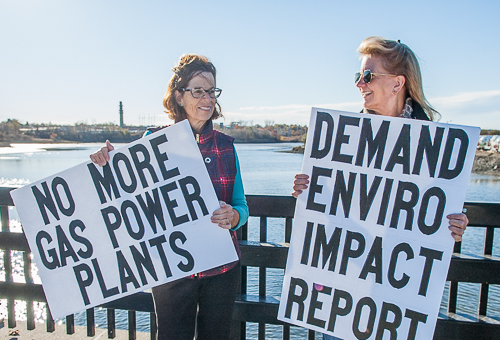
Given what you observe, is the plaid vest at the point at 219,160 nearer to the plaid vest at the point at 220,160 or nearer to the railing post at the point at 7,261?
the plaid vest at the point at 220,160

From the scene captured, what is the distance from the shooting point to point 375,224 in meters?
1.85

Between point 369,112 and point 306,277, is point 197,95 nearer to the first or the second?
point 369,112

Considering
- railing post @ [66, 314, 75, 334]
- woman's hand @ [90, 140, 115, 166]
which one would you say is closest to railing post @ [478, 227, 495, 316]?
woman's hand @ [90, 140, 115, 166]

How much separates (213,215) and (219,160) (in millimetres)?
286

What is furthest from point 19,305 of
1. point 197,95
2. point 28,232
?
point 197,95

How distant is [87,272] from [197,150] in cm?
94

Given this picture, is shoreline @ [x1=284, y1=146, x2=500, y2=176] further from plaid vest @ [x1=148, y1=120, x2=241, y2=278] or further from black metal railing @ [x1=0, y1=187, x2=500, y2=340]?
plaid vest @ [x1=148, y1=120, x2=241, y2=278]

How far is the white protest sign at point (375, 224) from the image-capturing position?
177cm

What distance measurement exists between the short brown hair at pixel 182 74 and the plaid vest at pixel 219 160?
0.58 ft

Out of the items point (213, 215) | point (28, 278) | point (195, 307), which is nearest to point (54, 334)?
point (28, 278)

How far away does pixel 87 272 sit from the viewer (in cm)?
206

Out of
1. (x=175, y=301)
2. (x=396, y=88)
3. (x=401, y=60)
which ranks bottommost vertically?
(x=175, y=301)

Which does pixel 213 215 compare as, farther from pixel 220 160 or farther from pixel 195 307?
pixel 195 307

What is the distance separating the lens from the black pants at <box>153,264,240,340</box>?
184cm
